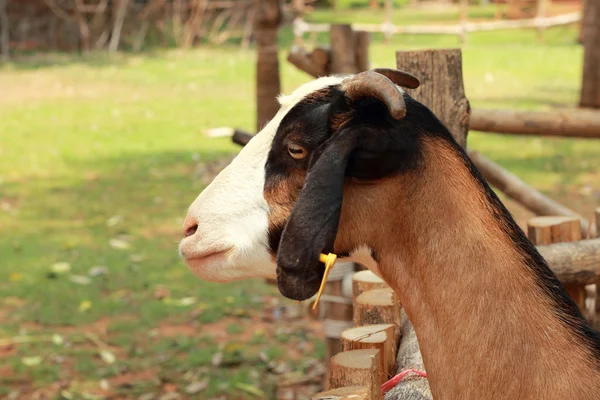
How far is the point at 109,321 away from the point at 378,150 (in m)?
4.78

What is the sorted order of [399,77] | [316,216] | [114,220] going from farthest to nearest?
[114,220] < [399,77] < [316,216]

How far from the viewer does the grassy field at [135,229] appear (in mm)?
5898

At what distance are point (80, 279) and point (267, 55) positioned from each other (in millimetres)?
3067

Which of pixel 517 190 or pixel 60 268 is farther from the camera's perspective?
pixel 60 268

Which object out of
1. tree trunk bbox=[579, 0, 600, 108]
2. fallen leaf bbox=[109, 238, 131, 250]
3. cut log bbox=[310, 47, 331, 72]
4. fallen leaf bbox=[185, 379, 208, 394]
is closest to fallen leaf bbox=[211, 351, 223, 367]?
fallen leaf bbox=[185, 379, 208, 394]

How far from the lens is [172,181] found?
1052 centimetres

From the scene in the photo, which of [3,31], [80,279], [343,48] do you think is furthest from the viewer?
[3,31]

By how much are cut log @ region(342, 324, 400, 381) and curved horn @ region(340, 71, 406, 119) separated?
115 centimetres

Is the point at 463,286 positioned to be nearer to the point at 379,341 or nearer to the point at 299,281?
the point at 299,281

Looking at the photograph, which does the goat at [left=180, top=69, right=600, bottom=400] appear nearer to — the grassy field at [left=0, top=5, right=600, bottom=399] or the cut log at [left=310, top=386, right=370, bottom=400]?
the cut log at [left=310, top=386, right=370, bottom=400]

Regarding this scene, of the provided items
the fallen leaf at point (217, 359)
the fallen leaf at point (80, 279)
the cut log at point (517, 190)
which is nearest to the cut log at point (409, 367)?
the cut log at point (517, 190)

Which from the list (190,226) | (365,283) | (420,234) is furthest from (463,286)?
(365,283)

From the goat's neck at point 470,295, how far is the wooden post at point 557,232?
2015 mm

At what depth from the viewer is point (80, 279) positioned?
7.40 metres
